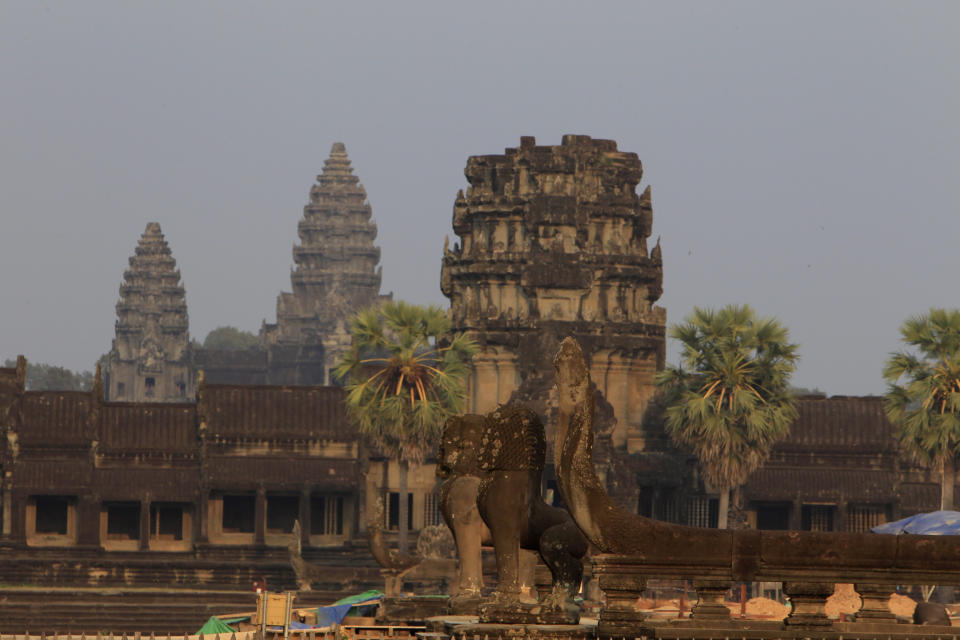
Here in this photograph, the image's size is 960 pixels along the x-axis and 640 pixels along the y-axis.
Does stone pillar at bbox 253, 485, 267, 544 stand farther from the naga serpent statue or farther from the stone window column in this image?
the naga serpent statue

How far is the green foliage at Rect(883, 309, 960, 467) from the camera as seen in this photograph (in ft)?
191

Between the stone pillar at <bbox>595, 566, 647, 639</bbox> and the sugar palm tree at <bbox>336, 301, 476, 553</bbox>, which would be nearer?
the stone pillar at <bbox>595, 566, 647, 639</bbox>

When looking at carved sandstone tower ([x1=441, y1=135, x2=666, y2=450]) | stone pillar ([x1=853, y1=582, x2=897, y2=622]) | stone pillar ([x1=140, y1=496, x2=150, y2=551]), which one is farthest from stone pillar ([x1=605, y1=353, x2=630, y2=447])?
stone pillar ([x1=853, y1=582, x2=897, y2=622])

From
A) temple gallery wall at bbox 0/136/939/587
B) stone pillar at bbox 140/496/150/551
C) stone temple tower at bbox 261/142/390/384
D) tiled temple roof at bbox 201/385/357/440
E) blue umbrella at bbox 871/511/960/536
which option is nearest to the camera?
blue umbrella at bbox 871/511/960/536

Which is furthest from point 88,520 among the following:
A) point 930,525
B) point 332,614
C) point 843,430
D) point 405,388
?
point 930,525

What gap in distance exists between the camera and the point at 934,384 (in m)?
59.0

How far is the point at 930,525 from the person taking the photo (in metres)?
48.7

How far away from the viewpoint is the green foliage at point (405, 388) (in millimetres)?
60781

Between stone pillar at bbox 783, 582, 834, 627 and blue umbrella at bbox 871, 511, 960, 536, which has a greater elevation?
blue umbrella at bbox 871, 511, 960, 536

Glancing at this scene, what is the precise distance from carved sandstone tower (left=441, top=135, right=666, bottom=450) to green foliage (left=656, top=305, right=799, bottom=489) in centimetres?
320

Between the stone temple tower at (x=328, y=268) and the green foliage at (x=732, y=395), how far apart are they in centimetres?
12487

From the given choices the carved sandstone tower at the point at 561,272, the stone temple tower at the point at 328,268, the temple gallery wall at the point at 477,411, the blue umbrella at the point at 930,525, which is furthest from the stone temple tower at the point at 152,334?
the blue umbrella at the point at 930,525

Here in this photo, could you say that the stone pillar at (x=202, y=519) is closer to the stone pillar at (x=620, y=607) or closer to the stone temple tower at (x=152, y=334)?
the stone pillar at (x=620, y=607)

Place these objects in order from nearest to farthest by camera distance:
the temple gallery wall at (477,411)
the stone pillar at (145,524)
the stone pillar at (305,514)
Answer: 1. the temple gallery wall at (477,411)
2. the stone pillar at (145,524)
3. the stone pillar at (305,514)
